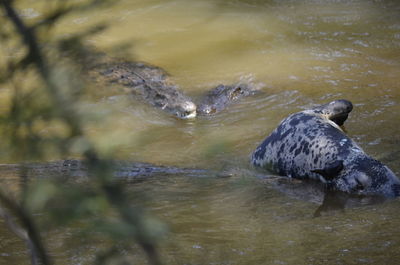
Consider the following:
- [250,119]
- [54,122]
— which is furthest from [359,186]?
[54,122]

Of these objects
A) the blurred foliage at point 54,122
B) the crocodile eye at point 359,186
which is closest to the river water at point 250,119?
the blurred foliage at point 54,122

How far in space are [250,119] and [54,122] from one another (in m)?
7.23

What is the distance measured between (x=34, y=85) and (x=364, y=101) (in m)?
7.80

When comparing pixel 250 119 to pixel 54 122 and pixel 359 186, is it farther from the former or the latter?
pixel 54 122

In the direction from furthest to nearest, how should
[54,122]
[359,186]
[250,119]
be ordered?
1. [250,119]
2. [359,186]
3. [54,122]

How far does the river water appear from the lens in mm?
2836

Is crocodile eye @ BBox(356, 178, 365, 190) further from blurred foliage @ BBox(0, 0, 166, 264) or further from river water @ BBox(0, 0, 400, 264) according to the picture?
blurred foliage @ BBox(0, 0, 166, 264)

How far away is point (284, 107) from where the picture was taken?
29.1 ft

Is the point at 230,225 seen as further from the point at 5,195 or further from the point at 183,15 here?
the point at 183,15

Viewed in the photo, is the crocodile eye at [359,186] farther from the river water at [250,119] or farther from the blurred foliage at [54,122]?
the blurred foliage at [54,122]

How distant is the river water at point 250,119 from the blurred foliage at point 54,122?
0.31 feet

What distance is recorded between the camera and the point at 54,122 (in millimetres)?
1411

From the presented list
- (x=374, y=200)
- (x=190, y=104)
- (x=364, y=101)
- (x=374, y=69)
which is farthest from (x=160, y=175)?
(x=374, y=69)

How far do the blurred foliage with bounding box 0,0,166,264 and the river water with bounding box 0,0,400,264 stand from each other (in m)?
0.09
